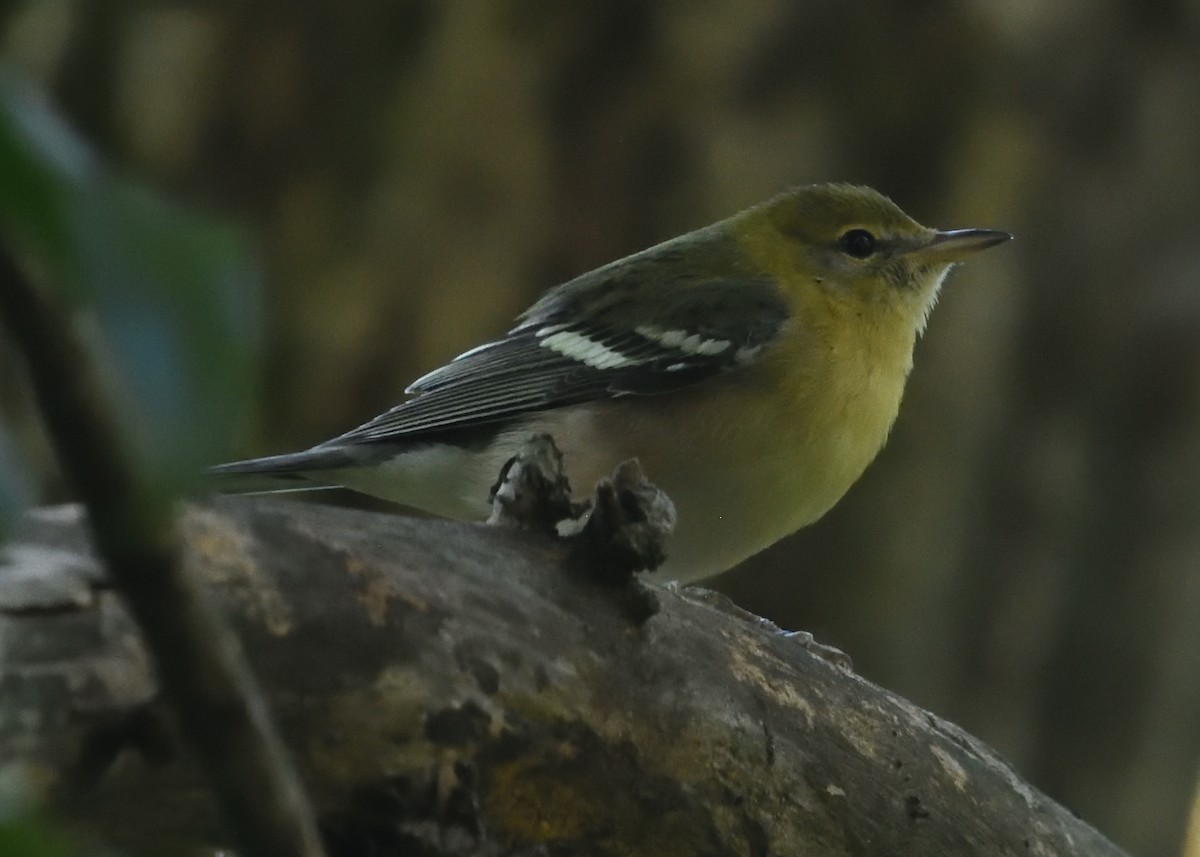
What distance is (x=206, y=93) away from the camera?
497 cm

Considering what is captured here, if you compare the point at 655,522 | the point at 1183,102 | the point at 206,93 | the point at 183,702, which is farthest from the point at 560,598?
the point at 1183,102

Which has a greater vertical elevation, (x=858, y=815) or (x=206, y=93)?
(x=206, y=93)

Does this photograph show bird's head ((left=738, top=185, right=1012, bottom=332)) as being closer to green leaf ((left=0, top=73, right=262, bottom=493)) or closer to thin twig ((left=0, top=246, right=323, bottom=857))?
thin twig ((left=0, top=246, right=323, bottom=857))

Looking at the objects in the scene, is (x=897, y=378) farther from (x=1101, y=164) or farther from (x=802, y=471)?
(x=1101, y=164)

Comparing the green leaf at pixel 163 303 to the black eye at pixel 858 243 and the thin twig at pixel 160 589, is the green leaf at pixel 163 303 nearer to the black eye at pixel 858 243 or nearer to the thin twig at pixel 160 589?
the thin twig at pixel 160 589

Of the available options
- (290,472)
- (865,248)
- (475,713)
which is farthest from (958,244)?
(475,713)

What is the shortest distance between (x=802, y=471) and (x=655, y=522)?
4.68 feet

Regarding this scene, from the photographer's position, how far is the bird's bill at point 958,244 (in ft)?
13.5

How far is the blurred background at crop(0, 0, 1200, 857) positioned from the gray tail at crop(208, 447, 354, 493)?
1407 millimetres

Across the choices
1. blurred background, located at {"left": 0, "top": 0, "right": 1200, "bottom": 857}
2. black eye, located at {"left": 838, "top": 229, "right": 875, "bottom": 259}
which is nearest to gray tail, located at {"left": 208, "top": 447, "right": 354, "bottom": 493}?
blurred background, located at {"left": 0, "top": 0, "right": 1200, "bottom": 857}

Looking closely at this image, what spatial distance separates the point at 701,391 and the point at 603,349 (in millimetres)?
362

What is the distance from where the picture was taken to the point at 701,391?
371cm

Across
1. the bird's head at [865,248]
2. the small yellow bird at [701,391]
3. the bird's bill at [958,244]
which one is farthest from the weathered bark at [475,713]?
the bird's bill at [958,244]

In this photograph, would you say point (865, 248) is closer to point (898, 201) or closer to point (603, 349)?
point (603, 349)
